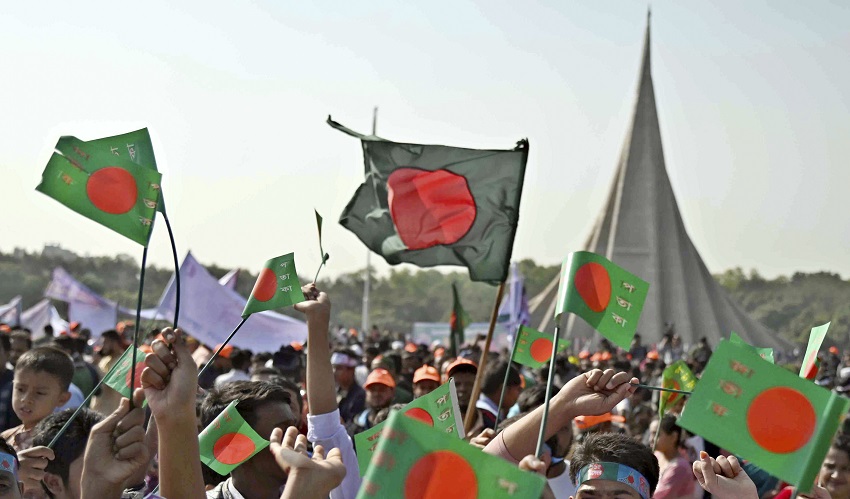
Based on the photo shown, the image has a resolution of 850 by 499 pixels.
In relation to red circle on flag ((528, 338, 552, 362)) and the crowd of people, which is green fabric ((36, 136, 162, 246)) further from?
red circle on flag ((528, 338, 552, 362))

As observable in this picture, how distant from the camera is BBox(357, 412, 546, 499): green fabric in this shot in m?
1.96

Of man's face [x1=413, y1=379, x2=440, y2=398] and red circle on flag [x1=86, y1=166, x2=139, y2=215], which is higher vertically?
red circle on flag [x1=86, y1=166, x2=139, y2=215]

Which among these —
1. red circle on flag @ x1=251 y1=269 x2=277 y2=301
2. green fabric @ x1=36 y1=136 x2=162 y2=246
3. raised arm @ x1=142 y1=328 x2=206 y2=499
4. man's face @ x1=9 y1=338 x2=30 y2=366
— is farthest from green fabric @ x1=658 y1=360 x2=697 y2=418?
man's face @ x1=9 y1=338 x2=30 y2=366

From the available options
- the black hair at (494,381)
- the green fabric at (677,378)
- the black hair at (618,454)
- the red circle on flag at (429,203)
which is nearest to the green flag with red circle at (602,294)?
the black hair at (618,454)

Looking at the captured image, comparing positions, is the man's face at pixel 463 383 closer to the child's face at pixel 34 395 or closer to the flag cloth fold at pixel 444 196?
the flag cloth fold at pixel 444 196

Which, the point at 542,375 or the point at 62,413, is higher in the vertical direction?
the point at 62,413

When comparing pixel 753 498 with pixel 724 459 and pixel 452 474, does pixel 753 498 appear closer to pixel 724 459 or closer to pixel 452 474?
pixel 724 459

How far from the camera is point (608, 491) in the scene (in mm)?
3244

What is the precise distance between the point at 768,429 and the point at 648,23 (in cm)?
4971

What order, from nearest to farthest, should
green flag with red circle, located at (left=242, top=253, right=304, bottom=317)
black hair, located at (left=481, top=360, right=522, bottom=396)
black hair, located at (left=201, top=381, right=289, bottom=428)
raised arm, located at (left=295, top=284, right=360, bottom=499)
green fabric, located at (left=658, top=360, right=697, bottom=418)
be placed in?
black hair, located at (left=201, top=381, right=289, bottom=428) < raised arm, located at (left=295, top=284, right=360, bottom=499) < green flag with red circle, located at (left=242, top=253, right=304, bottom=317) < green fabric, located at (left=658, top=360, right=697, bottom=418) < black hair, located at (left=481, top=360, right=522, bottom=396)

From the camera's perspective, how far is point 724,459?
3.00 m

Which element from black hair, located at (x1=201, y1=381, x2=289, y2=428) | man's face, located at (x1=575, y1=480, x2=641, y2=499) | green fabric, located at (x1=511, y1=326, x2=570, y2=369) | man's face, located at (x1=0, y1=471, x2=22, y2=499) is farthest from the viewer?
green fabric, located at (x1=511, y1=326, x2=570, y2=369)

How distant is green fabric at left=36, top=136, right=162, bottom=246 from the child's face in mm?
2201

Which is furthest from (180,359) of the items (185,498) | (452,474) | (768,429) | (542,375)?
(542,375)
